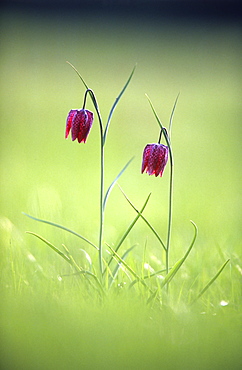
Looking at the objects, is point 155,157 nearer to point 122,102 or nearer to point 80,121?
point 80,121

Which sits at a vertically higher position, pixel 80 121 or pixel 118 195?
pixel 80 121

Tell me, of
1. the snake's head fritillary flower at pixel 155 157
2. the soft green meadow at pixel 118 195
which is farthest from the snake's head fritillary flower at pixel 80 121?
the soft green meadow at pixel 118 195

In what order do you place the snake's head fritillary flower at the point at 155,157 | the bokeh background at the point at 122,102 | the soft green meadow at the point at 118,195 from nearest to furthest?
the soft green meadow at the point at 118,195
the snake's head fritillary flower at the point at 155,157
the bokeh background at the point at 122,102

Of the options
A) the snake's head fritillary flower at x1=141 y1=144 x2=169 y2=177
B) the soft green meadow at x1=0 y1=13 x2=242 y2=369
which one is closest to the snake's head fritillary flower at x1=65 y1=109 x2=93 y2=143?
the snake's head fritillary flower at x1=141 y1=144 x2=169 y2=177

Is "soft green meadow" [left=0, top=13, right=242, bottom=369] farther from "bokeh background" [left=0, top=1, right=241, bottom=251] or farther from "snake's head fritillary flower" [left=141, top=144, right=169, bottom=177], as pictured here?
"snake's head fritillary flower" [left=141, top=144, right=169, bottom=177]

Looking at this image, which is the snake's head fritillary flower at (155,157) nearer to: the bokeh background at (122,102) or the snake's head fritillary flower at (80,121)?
the snake's head fritillary flower at (80,121)

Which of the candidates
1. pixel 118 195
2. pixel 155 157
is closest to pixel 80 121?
pixel 155 157
